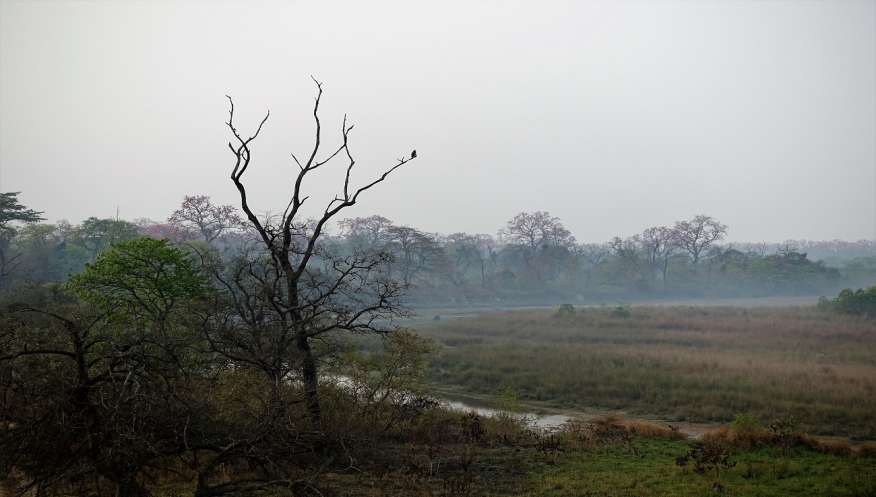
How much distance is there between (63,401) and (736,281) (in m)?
94.5

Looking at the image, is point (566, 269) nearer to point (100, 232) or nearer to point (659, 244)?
point (659, 244)

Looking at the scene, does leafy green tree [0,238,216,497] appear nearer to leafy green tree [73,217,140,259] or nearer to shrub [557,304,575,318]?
shrub [557,304,575,318]

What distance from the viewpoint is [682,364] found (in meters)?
26.5

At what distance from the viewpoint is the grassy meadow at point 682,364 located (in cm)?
2008

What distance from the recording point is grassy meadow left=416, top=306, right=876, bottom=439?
20.1m

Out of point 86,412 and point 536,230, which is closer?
point 86,412

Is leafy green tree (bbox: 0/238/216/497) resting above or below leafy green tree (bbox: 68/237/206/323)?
below

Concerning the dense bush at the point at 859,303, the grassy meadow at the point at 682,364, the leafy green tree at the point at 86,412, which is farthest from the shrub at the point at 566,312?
the leafy green tree at the point at 86,412

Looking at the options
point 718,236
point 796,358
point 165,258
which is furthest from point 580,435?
point 718,236

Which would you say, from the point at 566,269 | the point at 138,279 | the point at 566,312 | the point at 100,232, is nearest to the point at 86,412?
the point at 138,279

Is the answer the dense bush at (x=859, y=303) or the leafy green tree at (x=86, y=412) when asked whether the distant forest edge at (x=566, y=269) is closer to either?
the dense bush at (x=859, y=303)

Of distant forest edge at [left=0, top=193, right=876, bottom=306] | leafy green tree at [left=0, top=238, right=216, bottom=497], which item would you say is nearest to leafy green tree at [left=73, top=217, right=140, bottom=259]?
distant forest edge at [left=0, top=193, right=876, bottom=306]

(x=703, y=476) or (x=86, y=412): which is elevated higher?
(x=86, y=412)

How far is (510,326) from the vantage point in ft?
142
